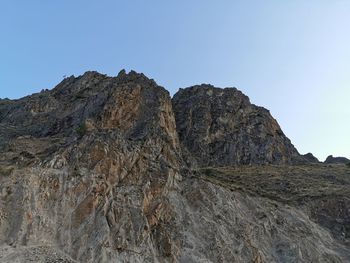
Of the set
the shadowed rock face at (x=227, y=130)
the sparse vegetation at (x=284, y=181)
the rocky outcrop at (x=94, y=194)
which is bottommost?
the rocky outcrop at (x=94, y=194)

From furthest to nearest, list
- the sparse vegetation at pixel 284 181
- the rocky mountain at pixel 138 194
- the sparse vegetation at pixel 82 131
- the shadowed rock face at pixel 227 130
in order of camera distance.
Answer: the shadowed rock face at pixel 227 130 → the sparse vegetation at pixel 284 181 → the sparse vegetation at pixel 82 131 → the rocky mountain at pixel 138 194

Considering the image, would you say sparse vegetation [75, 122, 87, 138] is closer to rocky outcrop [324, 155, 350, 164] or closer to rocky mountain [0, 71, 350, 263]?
rocky mountain [0, 71, 350, 263]

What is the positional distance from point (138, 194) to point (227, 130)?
4138cm

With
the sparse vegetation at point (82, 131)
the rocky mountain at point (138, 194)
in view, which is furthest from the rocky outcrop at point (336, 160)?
the sparse vegetation at point (82, 131)

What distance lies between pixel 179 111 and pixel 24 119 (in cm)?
2434

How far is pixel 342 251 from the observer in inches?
1869

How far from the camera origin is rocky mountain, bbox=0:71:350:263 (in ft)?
113

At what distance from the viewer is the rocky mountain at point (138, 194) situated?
34438mm

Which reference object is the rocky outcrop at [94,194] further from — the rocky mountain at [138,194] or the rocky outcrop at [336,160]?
the rocky outcrop at [336,160]

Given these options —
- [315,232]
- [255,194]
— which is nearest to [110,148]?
[255,194]

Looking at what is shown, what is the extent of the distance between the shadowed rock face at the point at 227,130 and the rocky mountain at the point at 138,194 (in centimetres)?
86

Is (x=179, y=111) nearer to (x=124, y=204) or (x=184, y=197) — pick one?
(x=184, y=197)

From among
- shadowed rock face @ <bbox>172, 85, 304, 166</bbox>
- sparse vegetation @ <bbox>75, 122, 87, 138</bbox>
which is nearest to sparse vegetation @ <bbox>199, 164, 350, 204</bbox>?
shadowed rock face @ <bbox>172, 85, 304, 166</bbox>

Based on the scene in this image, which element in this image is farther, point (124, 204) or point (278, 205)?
point (278, 205)
